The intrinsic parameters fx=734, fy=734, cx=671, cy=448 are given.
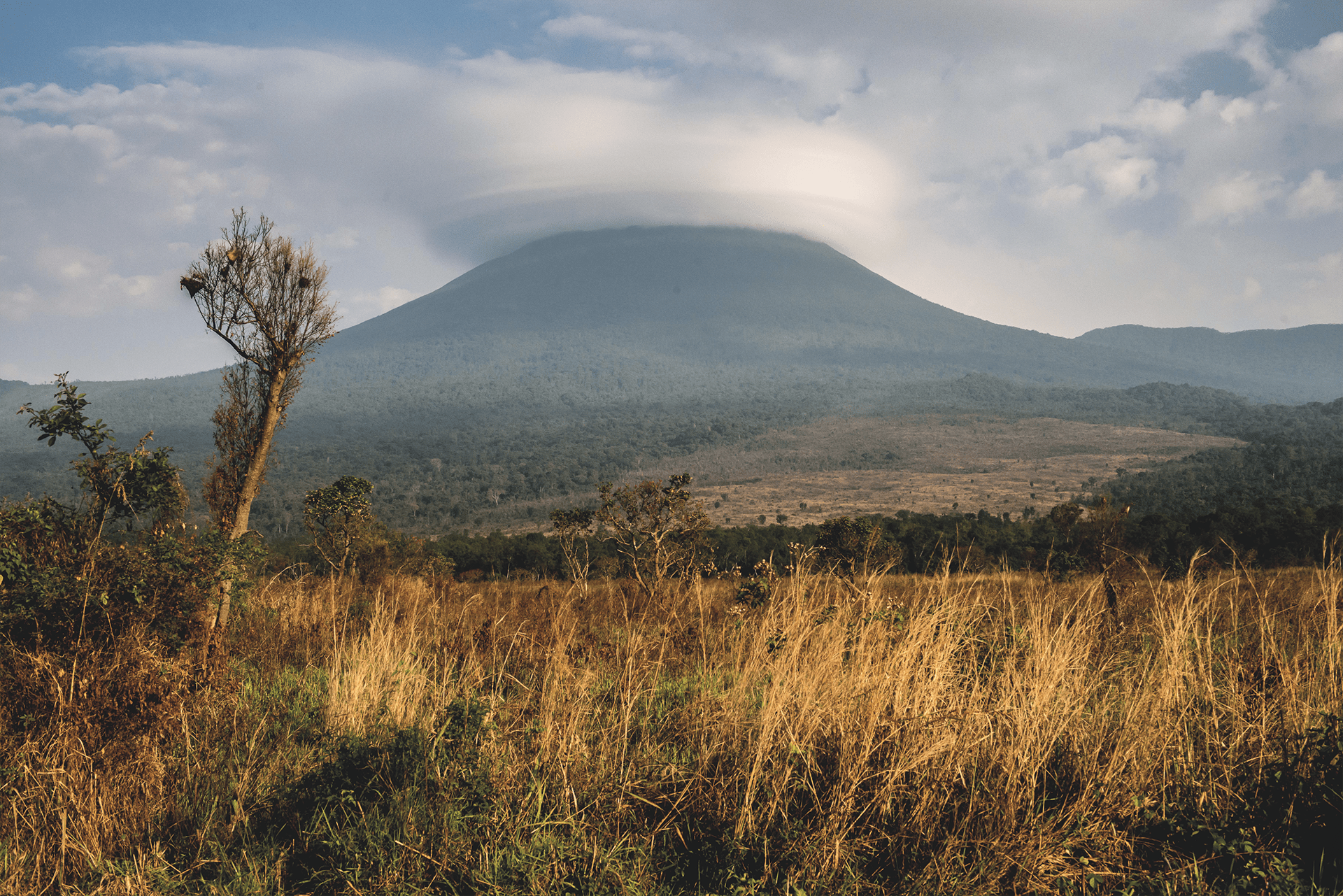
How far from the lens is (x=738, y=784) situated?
309cm

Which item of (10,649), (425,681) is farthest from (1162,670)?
(10,649)

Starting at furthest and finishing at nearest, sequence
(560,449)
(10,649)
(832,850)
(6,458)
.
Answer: (6,458) < (560,449) < (10,649) < (832,850)

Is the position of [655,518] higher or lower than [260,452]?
lower

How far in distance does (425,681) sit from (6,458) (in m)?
210

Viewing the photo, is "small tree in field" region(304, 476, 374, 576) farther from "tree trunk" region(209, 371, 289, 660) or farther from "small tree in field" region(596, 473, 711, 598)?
"tree trunk" region(209, 371, 289, 660)

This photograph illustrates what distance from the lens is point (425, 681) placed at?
4.70m

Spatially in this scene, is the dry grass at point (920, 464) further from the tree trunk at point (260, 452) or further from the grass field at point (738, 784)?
the grass field at point (738, 784)

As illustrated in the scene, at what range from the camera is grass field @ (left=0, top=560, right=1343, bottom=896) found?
2.79 meters

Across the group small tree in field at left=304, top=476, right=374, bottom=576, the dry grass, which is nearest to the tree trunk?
small tree in field at left=304, top=476, right=374, bottom=576

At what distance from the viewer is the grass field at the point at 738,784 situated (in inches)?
110

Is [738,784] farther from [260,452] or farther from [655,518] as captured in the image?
[655,518]

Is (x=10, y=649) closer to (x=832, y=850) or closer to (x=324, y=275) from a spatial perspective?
(x=832, y=850)

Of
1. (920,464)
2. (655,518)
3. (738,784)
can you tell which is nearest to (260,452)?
(655,518)

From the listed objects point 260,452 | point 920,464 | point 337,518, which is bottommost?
point 920,464
